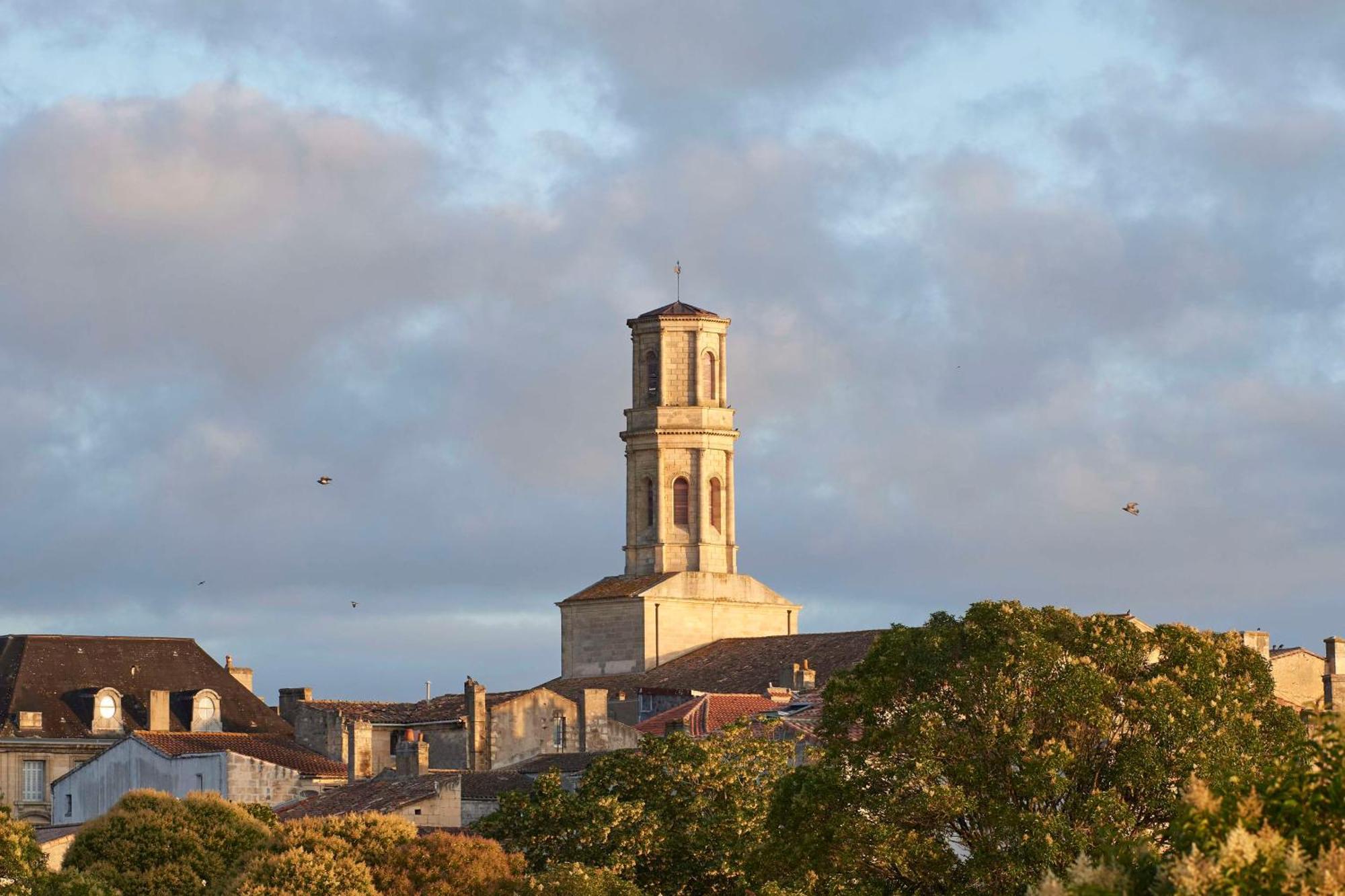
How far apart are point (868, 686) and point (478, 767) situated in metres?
39.4

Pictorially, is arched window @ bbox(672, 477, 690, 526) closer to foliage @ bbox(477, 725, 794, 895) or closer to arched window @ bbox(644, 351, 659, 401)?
arched window @ bbox(644, 351, 659, 401)

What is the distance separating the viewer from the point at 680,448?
92938 mm

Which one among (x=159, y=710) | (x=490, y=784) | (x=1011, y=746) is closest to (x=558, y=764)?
(x=490, y=784)

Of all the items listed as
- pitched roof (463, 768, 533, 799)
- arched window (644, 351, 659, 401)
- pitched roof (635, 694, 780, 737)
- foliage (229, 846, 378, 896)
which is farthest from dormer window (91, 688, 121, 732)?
foliage (229, 846, 378, 896)

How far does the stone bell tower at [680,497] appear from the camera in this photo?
90812mm

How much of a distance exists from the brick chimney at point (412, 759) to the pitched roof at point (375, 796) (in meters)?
0.33

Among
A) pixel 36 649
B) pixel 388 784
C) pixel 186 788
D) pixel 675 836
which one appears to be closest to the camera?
pixel 675 836

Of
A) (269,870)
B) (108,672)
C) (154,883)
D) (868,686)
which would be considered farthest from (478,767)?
(868,686)

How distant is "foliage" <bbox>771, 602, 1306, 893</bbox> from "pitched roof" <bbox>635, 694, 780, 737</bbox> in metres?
33.8

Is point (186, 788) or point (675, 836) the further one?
point (186, 788)

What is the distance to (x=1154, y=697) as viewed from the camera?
31406mm

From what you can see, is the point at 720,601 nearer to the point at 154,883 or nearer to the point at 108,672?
the point at 108,672

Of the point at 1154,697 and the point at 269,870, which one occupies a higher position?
the point at 1154,697

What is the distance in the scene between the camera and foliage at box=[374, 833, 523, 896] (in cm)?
4147
